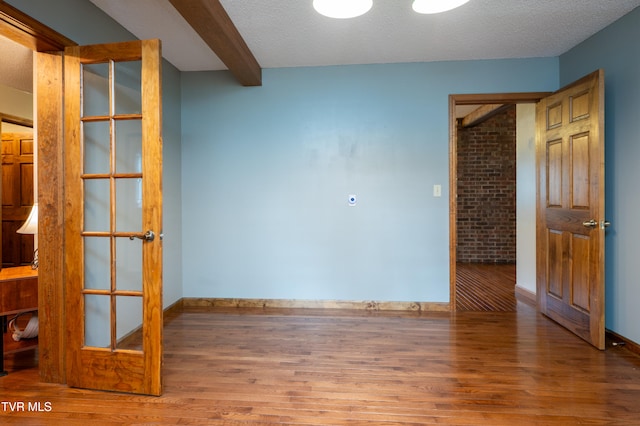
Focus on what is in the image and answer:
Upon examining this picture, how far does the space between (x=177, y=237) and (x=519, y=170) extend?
4056 millimetres

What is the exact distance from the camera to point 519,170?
433cm

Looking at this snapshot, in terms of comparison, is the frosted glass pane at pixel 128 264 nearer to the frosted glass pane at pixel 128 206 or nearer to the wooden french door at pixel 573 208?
the frosted glass pane at pixel 128 206

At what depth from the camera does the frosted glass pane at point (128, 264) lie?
265 cm

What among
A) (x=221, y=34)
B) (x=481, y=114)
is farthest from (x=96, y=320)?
(x=481, y=114)

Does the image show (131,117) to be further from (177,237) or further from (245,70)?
(177,237)

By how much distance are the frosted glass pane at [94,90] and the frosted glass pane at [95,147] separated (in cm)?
8

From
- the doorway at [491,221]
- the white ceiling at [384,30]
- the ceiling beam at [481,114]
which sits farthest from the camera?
the ceiling beam at [481,114]

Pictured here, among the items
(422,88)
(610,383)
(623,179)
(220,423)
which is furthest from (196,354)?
(623,179)

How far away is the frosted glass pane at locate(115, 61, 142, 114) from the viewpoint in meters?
2.64

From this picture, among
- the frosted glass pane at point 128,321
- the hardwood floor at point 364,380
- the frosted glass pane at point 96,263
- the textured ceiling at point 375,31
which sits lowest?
the hardwood floor at point 364,380

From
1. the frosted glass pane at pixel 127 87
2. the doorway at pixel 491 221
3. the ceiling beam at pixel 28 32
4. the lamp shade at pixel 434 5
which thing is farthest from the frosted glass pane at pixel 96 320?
the doorway at pixel 491 221

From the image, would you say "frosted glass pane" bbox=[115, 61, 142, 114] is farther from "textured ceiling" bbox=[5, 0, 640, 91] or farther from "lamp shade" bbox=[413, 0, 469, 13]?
"lamp shade" bbox=[413, 0, 469, 13]

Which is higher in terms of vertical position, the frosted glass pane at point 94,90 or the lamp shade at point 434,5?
the lamp shade at point 434,5

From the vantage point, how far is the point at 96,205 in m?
2.37
